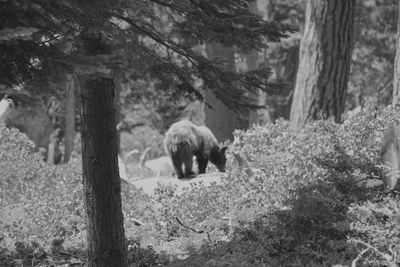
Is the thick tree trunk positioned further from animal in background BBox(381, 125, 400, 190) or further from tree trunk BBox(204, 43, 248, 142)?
tree trunk BBox(204, 43, 248, 142)

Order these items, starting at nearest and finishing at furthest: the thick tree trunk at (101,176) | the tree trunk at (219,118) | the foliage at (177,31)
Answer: the foliage at (177,31), the thick tree trunk at (101,176), the tree trunk at (219,118)

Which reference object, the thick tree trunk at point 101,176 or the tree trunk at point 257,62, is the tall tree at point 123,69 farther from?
the tree trunk at point 257,62

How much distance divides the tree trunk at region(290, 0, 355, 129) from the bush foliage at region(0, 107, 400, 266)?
0.75m

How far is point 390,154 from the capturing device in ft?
25.3

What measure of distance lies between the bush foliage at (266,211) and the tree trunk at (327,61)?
2.48 ft

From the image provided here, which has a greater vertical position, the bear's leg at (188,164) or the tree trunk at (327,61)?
the tree trunk at (327,61)

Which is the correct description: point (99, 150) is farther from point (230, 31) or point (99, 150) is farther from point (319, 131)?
point (319, 131)

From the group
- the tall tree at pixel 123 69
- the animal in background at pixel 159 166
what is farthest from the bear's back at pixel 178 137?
the tall tree at pixel 123 69

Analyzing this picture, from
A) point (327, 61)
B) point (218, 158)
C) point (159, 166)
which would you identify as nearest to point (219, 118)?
point (159, 166)

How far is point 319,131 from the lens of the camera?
885 cm

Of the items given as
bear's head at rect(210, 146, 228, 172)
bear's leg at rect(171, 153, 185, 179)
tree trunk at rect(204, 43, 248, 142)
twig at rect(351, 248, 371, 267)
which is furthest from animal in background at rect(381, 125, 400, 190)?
tree trunk at rect(204, 43, 248, 142)

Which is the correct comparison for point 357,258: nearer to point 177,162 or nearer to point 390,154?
point 390,154

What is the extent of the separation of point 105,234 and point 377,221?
3.10m

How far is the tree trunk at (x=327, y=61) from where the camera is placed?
11.0m
